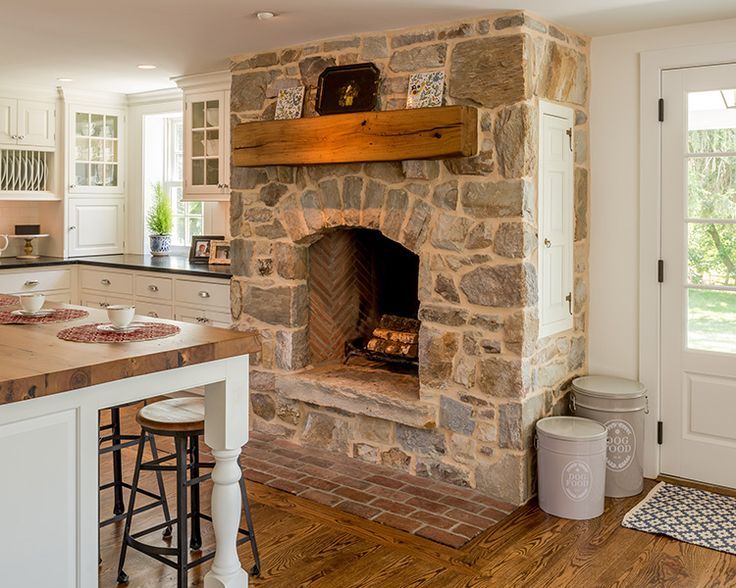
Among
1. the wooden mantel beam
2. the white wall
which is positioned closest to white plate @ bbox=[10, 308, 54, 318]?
the wooden mantel beam

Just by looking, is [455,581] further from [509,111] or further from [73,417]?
[509,111]

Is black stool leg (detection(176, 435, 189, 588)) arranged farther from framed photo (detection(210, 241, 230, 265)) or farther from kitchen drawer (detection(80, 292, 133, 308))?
kitchen drawer (detection(80, 292, 133, 308))

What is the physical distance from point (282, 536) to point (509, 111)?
222 cm

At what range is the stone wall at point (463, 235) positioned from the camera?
3.68 metres

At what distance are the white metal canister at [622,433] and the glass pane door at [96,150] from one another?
4594 mm

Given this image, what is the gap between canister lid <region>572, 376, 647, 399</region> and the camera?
388 cm

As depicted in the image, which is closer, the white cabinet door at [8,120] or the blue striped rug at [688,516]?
the blue striped rug at [688,516]

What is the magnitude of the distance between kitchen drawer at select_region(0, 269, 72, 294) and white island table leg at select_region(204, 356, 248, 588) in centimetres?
386

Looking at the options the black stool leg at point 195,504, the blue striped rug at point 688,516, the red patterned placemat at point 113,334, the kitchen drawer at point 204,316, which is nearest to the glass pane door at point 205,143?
the kitchen drawer at point 204,316

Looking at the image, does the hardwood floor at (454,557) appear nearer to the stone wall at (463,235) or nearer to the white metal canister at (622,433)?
the white metal canister at (622,433)

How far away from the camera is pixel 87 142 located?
6.49 m

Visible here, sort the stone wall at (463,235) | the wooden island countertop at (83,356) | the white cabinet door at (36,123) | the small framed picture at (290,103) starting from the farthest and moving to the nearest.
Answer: the white cabinet door at (36,123) → the small framed picture at (290,103) → the stone wall at (463,235) → the wooden island countertop at (83,356)

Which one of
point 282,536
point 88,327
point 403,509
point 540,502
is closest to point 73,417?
point 88,327

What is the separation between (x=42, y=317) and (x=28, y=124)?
3776 millimetres
